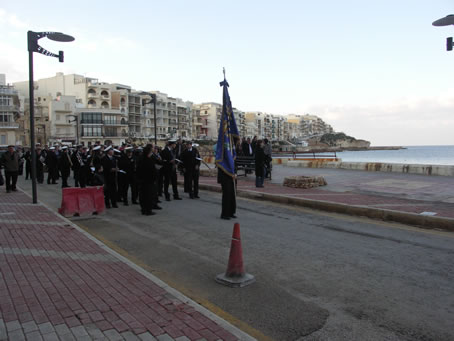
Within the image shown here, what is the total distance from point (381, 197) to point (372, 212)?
236 cm

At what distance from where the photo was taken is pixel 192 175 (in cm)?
1255

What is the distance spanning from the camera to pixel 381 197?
36.9 feet

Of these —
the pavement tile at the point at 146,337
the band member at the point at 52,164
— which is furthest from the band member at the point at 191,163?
the band member at the point at 52,164

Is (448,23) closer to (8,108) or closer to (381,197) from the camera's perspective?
(381,197)

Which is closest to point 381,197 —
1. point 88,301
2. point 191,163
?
point 191,163

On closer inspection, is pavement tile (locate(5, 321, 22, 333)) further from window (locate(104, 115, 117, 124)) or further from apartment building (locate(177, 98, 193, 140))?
apartment building (locate(177, 98, 193, 140))

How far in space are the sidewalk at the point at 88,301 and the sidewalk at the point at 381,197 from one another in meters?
6.27

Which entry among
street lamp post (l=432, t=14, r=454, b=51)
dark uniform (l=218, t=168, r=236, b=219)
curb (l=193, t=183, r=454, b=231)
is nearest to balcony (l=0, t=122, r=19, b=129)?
→ curb (l=193, t=183, r=454, b=231)

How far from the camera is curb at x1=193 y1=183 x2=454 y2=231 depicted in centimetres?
800

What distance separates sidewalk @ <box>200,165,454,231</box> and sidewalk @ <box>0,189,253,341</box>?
6.27 meters

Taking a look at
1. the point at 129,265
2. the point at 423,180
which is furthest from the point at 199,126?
the point at 129,265

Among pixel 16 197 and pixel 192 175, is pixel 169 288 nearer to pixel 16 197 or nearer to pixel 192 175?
pixel 192 175

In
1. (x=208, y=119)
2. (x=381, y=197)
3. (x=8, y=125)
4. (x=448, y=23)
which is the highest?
(x=208, y=119)

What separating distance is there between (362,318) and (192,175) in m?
9.16
